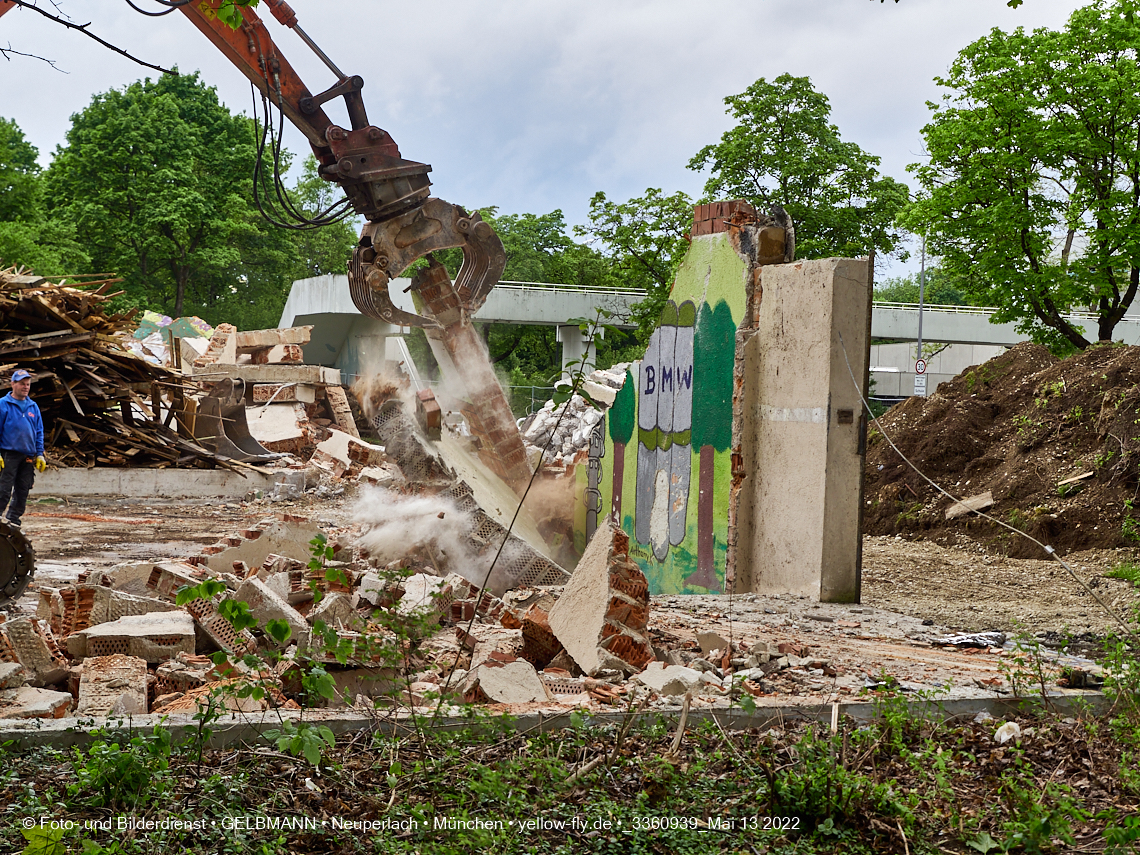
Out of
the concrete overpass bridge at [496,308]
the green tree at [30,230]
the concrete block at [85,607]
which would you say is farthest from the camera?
the concrete overpass bridge at [496,308]

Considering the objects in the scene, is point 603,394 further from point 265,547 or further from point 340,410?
point 340,410

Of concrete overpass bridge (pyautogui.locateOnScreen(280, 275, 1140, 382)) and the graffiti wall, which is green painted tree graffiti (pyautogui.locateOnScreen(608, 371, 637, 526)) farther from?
concrete overpass bridge (pyautogui.locateOnScreen(280, 275, 1140, 382))

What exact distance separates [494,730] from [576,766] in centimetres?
38

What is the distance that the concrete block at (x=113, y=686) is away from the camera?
166 inches

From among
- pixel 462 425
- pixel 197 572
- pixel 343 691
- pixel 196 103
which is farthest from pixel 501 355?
pixel 343 691

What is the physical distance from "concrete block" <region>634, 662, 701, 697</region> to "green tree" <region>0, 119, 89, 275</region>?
1254 inches

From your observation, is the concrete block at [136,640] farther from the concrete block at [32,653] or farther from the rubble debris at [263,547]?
the rubble debris at [263,547]

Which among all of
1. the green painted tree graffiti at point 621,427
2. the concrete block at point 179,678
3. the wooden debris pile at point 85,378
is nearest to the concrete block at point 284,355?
the wooden debris pile at point 85,378

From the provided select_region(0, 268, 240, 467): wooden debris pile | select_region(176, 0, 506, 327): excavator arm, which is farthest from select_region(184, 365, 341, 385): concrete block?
select_region(176, 0, 506, 327): excavator arm

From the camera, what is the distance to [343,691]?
180 inches

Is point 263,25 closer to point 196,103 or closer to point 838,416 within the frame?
point 838,416

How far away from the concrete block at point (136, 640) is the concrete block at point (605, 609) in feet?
6.60

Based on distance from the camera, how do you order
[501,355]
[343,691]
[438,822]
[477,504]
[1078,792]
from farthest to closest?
1. [501,355]
2. [477,504]
3. [343,691]
4. [1078,792]
5. [438,822]

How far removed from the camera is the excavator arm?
9.67 m
